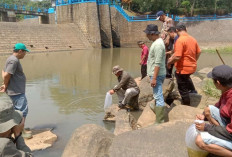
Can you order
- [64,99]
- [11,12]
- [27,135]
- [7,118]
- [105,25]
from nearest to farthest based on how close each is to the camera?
1. [7,118]
2. [27,135]
3. [64,99]
4. [105,25]
5. [11,12]

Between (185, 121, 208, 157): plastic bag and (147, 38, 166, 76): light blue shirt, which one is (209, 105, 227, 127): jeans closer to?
(185, 121, 208, 157): plastic bag

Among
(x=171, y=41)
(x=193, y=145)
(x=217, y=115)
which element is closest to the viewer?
(x=193, y=145)

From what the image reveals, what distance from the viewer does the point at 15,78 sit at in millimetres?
4289

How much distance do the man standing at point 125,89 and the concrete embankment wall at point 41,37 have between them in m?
14.7

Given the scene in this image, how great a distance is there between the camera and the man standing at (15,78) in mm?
4152

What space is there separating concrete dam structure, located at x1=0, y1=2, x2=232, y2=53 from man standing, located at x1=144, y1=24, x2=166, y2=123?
54.9 ft

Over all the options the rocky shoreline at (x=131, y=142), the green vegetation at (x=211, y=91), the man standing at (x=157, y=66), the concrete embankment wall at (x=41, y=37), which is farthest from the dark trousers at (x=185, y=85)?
the concrete embankment wall at (x=41, y=37)

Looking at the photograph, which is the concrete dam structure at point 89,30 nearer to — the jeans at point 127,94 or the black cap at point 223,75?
the jeans at point 127,94

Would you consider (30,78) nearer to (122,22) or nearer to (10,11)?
(122,22)

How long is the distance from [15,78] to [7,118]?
2.51 m

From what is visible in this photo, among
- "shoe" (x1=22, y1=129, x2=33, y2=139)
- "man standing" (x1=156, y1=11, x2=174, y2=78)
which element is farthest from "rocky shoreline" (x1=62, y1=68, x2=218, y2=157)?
"man standing" (x1=156, y1=11, x2=174, y2=78)

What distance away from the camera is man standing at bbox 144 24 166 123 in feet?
13.9

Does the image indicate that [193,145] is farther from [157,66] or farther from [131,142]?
[157,66]

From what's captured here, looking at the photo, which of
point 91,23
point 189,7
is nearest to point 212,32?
point 91,23
